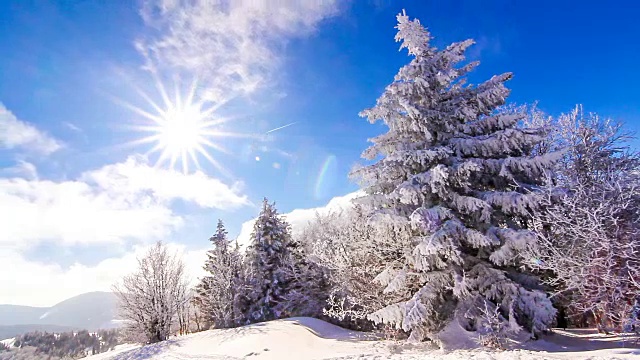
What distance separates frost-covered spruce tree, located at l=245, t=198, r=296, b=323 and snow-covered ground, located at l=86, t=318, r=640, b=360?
26.6 ft

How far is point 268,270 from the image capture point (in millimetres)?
24578

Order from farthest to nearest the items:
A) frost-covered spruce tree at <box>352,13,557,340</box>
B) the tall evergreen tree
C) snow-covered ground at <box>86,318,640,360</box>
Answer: the tall evergreen tree, frost-covered spruce tree at <box>352,13,557,340</box>, snow-covered ground at <box>86,318,640,360</box>

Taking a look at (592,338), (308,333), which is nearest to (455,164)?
(592,338)

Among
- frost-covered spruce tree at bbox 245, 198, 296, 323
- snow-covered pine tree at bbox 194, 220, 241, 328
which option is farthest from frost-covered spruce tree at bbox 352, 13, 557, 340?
snow-covered pine tree at bbox 194, 220, 241, 328

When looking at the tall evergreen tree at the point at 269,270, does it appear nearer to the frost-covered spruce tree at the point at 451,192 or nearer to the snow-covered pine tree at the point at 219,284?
the snow-covered pine tree at the point at 219,284

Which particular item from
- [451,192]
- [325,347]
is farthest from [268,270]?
[451,192]

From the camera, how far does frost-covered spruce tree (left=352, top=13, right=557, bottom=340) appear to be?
8.75 meters

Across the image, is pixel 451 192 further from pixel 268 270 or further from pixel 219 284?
pixel 219 284

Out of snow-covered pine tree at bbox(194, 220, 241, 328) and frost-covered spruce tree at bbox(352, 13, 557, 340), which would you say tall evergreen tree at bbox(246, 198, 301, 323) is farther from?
frost-covered spruce tree at bbox(352, 13, 557, 340)

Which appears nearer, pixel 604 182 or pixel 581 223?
pixel 581 223

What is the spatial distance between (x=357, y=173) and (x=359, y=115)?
2.01 meters

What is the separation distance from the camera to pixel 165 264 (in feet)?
79.1

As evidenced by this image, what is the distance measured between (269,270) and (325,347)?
14.3 m

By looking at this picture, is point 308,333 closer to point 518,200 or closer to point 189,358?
point 189,358
